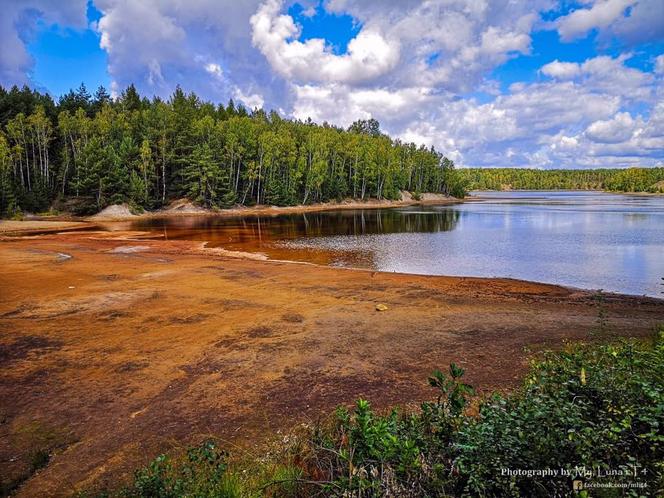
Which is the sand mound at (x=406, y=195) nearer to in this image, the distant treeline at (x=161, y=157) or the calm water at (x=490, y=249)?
the distant treeline at (x=161, y=157)

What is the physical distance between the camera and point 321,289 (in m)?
17.0

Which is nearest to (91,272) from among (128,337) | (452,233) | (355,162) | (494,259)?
(128,337)

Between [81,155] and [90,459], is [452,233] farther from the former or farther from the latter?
[81,155]

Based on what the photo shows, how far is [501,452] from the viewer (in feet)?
12.4

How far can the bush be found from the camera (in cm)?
347

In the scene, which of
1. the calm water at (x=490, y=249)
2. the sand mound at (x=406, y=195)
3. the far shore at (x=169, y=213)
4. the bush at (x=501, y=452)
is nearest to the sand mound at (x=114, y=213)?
the far shore at (x=169, y=213)

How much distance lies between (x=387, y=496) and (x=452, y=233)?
135 feet

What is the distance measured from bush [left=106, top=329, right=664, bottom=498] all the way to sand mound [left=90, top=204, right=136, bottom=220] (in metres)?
65.9

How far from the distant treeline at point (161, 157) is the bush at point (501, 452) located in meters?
62.8

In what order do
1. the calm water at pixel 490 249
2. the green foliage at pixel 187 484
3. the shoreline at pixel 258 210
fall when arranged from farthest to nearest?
the shoreline at pixel 258 210, the calm water at pixel 490 249, the green foliage at pixel 187 484

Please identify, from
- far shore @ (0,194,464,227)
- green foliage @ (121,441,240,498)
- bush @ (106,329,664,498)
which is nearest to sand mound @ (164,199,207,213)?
far shore @ (0,194,464,227)

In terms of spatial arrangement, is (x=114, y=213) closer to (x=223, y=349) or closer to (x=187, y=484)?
(x=223, y=349)

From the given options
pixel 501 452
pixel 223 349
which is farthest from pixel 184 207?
pixel 501 452

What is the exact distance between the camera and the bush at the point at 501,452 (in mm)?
3469
